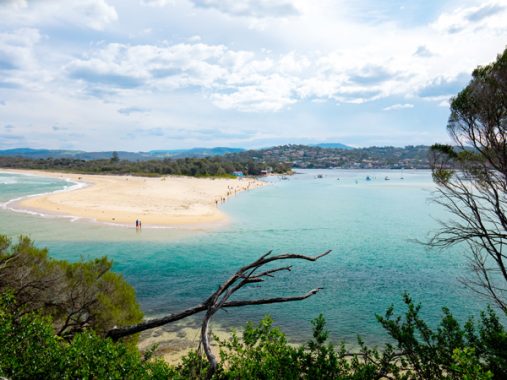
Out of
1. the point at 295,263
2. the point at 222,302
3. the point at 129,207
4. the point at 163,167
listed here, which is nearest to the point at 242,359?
the point at 222,302

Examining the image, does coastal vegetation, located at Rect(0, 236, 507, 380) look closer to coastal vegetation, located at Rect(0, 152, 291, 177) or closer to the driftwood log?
the driftwood log

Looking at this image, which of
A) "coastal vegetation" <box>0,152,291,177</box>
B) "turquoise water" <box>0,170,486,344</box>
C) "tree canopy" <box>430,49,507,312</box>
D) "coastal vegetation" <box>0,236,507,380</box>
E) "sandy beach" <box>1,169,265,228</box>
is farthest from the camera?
"coastal vegetation" <box>0,152,291,177</box>

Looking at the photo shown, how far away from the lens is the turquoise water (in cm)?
1717

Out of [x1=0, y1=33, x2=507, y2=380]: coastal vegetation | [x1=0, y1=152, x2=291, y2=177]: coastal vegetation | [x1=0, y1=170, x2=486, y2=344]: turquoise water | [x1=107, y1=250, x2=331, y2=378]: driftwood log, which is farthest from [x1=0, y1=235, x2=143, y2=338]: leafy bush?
[x1=0, y1=152, x2=291, y2=177]: coastal vegetation

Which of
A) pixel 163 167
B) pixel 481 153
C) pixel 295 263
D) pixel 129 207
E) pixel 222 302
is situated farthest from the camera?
pixel 163 167

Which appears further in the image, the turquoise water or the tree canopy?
the turquoise water

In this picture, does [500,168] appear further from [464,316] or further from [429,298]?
[429,298]

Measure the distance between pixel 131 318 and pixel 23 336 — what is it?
562 cm

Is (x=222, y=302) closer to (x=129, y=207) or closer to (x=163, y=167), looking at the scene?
(x=129, y=207)

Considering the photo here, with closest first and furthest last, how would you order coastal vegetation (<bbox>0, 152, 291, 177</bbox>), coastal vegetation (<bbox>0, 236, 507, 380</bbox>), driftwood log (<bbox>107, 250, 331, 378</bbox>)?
driftwood log (<bbox>107, 250, 331, 378</bbox>) < coastal vegetation (<bbox>0, 236, 507, 380</bbox>) < coastal vegetation (<bbox>0, 152, 291, 177</bbox>)

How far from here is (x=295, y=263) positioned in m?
26.2

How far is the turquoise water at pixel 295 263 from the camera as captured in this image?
1717 cm

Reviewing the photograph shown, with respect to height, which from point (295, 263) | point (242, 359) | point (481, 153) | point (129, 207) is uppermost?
point (481, 153)

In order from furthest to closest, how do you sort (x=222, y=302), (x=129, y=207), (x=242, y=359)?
(x=129, y=207)
(x=242, y=359)
(x=222, y=302)
